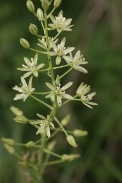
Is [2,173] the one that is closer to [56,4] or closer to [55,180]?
[55,180]

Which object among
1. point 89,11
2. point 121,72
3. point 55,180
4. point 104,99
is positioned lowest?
point 55,180

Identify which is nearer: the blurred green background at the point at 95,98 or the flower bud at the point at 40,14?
the flower bud at the point at 40,14

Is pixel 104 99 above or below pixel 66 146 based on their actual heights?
above

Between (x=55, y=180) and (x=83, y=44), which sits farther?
(x=83, y=44)

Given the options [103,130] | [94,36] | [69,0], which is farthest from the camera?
[69,0]

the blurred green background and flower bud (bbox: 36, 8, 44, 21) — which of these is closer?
flower bud (bbox: 36, 8, 44, 21)

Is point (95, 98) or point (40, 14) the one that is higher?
point (40, 14)

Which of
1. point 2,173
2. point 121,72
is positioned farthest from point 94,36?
point 2,173

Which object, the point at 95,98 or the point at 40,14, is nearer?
the point at 40,14
